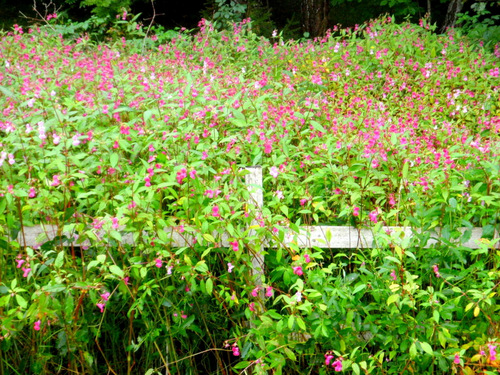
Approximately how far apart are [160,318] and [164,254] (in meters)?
0.41

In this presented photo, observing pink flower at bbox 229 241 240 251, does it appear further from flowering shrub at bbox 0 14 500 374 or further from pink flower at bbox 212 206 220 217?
pink flower at bbox 212 206 220 217

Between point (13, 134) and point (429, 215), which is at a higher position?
point (13, 134)

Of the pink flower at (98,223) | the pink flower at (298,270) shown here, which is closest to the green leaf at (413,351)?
the pink flower at (298,270)

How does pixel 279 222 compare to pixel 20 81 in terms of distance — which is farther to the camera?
pixel 20 81

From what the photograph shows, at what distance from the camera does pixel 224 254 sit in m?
2.71

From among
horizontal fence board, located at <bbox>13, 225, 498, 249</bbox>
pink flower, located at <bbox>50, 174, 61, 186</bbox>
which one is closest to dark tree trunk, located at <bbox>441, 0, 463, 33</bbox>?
horizontal fence board, located at <bbox>13, 225, 498, 249</bbox>

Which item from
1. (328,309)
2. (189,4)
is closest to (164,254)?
(328,309)

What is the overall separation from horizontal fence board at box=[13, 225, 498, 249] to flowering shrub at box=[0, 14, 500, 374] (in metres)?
0.03

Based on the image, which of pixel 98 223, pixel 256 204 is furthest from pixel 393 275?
pixel 98 223

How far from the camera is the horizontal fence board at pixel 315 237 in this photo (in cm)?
246

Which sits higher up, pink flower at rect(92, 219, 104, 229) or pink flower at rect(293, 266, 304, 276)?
pink flower at rect(92, 219, 104, 229)

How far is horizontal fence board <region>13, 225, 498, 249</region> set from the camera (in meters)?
2.46

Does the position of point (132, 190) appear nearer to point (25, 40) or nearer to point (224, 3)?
point (25, 40)

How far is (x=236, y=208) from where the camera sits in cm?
242
